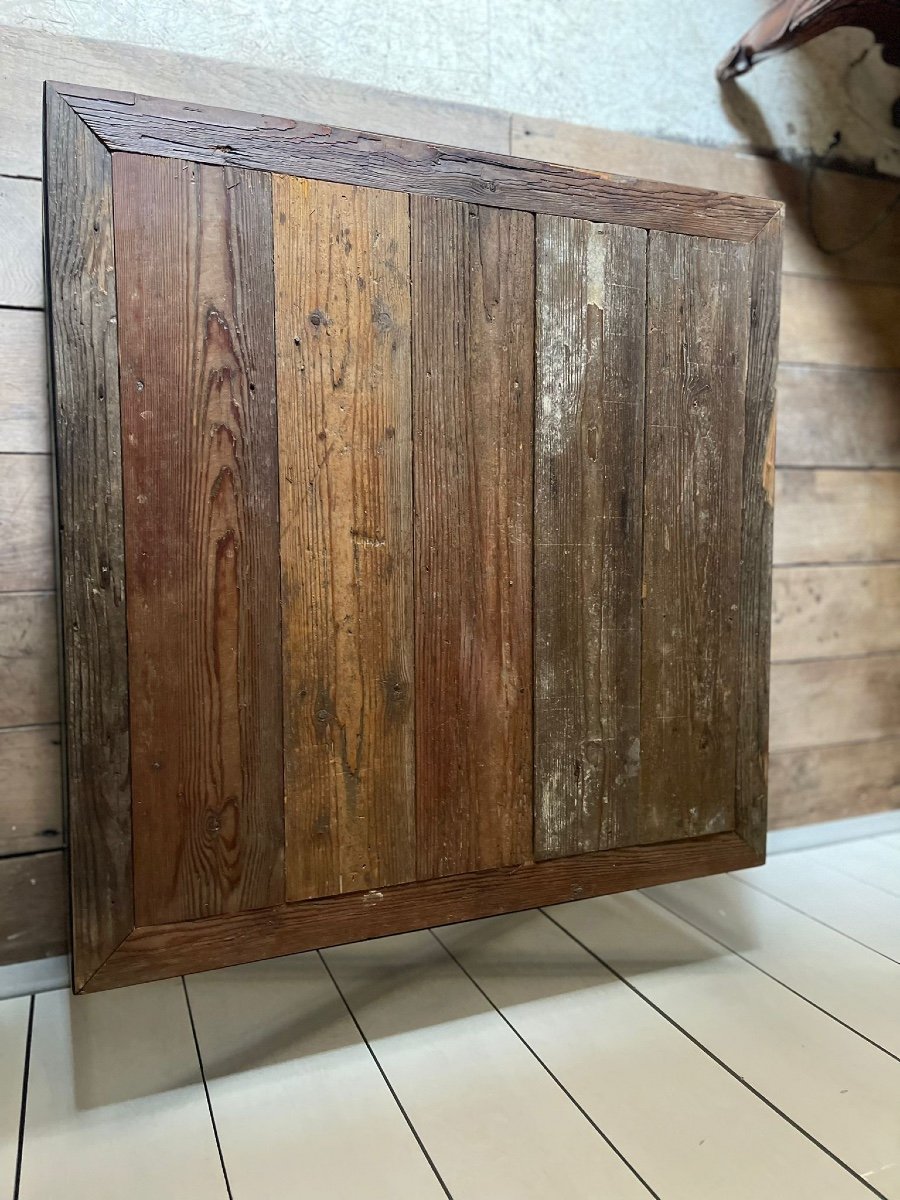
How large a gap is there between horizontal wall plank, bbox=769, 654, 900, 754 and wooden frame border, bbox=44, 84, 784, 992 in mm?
792

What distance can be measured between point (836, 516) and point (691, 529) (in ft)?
2.39

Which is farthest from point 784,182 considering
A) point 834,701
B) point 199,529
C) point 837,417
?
point 199,529

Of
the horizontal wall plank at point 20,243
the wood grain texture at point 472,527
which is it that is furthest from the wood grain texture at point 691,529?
the horizontal wall plank at point 20,243

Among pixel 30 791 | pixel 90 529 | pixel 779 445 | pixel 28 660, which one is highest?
pixel 779 445

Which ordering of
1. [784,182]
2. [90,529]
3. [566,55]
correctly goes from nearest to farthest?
1. [90,529]
2. [566,55]
3. [784,182]

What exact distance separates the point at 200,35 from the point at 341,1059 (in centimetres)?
133

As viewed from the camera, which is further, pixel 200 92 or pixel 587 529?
pixel 200 92

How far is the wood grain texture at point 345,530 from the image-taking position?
907 millimetres

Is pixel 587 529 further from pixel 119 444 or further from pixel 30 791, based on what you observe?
pixel 30 791

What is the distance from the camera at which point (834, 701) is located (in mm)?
1730

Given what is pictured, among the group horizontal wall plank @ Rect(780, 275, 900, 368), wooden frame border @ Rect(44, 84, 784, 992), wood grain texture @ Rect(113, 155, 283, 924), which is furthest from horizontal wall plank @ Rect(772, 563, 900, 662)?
wood grain texture @ Rect(113, 155, 283, 924)

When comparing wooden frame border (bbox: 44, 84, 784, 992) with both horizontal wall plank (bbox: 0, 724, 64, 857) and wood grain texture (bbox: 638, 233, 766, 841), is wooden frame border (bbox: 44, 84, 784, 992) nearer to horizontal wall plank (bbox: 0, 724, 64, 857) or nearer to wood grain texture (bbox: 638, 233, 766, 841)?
wood grain texture (bbox: 638, 233, 766, 841)

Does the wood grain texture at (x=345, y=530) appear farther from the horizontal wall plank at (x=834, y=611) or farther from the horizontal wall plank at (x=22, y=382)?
the horizontal wall plank at (x=834, y=611)

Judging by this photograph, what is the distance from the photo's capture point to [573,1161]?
85 centimetres
